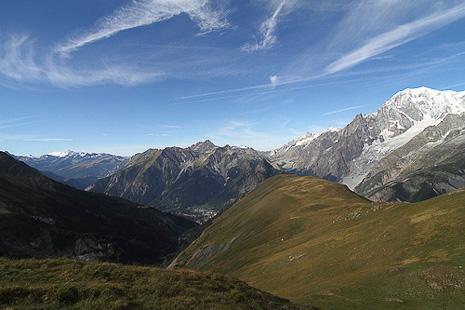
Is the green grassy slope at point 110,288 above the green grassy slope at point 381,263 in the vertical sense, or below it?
above

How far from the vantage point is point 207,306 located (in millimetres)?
20625

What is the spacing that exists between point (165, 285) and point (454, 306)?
34.0 m

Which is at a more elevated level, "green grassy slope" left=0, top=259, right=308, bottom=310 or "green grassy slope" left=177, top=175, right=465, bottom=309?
"green grassy slope" left=0, top=259, right=308, bottom=310

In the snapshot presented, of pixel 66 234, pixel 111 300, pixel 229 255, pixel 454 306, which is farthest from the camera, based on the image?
pixel 66 234

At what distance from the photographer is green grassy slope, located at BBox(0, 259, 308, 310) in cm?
1797

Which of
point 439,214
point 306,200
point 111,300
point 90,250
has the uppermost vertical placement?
point 111,300

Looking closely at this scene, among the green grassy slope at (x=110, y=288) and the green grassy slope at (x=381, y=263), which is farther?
the green grassy slope at (x=381, y=263)

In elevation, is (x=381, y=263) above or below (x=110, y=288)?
below

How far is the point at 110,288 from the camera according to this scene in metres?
20.6

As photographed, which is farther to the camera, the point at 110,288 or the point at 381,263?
the point at 381,263

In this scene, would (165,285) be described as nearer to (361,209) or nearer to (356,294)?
(356,294)

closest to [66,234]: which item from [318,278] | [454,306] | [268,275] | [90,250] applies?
[90,250]

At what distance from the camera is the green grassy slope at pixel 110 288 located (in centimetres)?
1797

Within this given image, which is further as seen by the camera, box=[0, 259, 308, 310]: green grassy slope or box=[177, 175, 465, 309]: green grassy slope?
box=[177, 175, 465, 309]: green grassy slope
